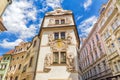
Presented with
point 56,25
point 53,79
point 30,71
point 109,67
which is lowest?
point 53,79

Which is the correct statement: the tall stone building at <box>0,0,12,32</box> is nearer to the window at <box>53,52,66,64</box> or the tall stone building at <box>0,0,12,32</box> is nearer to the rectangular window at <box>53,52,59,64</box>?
the rectangular window at <box>53,52,59,64</box>

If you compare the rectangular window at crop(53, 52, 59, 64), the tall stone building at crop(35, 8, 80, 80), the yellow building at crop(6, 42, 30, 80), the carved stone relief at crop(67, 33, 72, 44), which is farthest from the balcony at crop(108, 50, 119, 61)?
the yellow building at crop(6, 42, 30, 80)

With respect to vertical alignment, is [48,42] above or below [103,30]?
below

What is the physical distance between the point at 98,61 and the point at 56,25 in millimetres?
16620

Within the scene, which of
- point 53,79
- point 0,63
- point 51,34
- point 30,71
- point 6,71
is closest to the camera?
point 53,79

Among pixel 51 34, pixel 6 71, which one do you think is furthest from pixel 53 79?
pixel 6 71

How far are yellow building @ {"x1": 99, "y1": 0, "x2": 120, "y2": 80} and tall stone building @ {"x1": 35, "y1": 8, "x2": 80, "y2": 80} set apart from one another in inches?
359

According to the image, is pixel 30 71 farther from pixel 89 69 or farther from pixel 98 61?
pixel 89 69

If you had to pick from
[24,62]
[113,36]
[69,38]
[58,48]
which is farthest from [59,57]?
[113,36]

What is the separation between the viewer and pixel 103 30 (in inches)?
1280

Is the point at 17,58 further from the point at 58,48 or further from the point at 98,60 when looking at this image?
the point at 98,60

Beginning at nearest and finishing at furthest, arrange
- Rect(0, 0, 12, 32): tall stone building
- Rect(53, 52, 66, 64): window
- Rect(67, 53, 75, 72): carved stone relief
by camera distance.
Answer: Rect(0, 0, 12, 32): tall stone building → Rect(67, 53, 75, 72): carved stone relief → Rect(53, 52, 66, 64): window

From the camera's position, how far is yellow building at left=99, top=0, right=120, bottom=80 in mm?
25250

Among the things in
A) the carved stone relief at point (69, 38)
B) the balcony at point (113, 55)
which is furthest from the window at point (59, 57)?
the balcony at point (113, 55)
